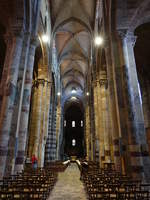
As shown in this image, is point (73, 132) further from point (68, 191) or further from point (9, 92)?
point (9, 92)

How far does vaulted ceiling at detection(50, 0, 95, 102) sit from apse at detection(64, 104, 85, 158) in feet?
56.3

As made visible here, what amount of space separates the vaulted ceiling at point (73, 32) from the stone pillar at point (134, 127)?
12.4 meters

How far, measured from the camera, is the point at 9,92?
754 centimetres

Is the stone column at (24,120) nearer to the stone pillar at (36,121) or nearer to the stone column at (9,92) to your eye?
the stone column at (9,92)

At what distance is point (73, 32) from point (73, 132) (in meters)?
32.1

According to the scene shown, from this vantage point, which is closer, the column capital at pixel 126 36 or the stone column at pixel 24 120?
the stone column at pixel 24 120

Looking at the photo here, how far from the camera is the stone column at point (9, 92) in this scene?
22.4 feet

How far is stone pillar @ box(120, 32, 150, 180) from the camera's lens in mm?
6570

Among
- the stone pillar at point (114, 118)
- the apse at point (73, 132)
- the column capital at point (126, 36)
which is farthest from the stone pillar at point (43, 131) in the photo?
the apse at point (73, 132)

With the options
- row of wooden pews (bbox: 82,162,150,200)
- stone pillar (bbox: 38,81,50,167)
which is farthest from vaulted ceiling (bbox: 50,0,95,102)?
row of wooden pews (bbox: 82,162,150,200)

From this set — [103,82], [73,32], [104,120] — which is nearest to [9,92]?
[104,120]

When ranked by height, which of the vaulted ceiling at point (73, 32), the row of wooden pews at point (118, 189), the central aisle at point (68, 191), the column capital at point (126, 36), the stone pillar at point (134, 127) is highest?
the vaulted ceiling at point (73, 32)

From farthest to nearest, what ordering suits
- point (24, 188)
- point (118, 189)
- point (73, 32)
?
point (73, 32)
point (24, 188)
point (118, 189)

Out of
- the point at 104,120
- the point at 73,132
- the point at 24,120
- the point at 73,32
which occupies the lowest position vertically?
the point at 24,120
